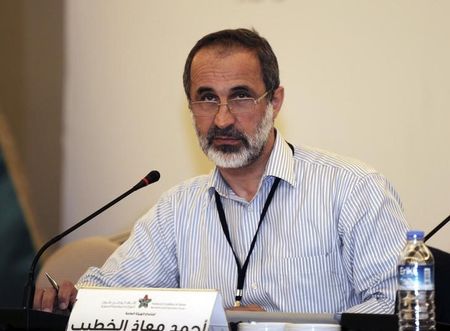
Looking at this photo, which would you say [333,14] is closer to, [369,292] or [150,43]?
[150,43]

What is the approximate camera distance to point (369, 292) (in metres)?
3.42

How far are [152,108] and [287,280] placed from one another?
2.04 metres

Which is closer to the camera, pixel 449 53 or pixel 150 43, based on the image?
pixel 449 53

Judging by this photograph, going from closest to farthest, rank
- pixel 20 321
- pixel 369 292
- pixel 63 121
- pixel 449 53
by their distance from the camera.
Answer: pixel 20 321 < pixel 369 292 < pixel 449 53 < pixel 63 121

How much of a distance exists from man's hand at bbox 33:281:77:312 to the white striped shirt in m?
0.48

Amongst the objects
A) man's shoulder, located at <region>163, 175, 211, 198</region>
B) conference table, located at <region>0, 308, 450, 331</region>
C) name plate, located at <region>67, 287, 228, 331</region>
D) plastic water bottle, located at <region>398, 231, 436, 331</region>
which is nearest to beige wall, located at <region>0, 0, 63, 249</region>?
man's shoulder, located at <region>163, 175, 211, 198</region>

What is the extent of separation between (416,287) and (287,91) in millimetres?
2747

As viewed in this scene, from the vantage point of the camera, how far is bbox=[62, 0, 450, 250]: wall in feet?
15.8

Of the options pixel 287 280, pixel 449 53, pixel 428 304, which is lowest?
pixel 287 280

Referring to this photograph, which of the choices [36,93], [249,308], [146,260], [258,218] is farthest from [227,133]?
[36,93]

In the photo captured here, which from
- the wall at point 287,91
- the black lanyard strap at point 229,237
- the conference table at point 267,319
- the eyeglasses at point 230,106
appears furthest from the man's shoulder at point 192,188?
the conference table at point 267,319

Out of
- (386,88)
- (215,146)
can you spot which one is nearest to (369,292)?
(215,146)

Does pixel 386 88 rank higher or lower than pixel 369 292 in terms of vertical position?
higher

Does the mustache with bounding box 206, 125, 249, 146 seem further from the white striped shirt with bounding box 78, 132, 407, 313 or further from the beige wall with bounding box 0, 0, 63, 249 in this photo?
the beige wall with bounding box 0, 0, 63, 249
